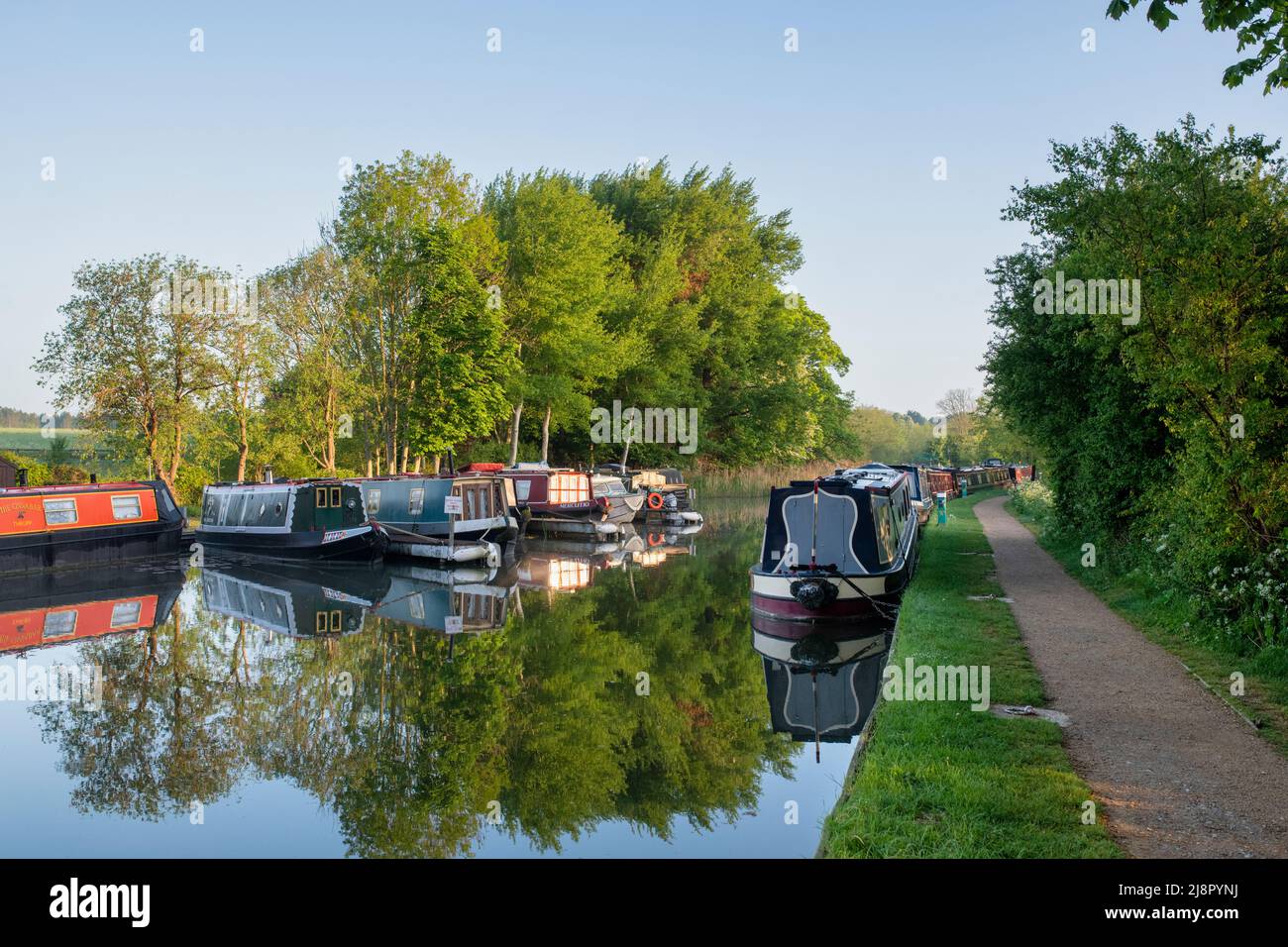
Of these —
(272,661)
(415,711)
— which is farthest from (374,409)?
(415,711)

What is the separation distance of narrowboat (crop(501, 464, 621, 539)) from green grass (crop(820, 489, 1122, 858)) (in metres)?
22.6

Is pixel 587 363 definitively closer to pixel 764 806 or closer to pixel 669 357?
pixel 669 357

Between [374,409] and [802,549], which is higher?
[374,409]

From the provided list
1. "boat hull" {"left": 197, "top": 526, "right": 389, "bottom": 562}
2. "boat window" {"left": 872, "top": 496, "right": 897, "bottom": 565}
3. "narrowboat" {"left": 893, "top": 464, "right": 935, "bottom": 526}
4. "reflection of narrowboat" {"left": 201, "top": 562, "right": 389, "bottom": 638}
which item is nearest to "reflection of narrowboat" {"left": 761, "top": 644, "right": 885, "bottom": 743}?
"boat window" {"left": 872, "top": 496, "right": 897, "bottom": 565}

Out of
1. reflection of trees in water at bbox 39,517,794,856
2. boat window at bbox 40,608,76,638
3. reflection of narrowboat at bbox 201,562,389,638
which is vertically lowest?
reflection of narrowboat at bbox 201,562,389,638

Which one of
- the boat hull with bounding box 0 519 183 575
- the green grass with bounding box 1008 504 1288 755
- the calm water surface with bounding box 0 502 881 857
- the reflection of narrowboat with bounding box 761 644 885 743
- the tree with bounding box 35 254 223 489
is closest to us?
the calm water surface with bounding box 0 502 881 857

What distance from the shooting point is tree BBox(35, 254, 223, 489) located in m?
32.8

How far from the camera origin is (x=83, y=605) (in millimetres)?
18484

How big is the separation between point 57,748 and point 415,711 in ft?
11.6

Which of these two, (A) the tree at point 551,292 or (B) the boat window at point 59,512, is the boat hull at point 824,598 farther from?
(A) the tree at point 551,292

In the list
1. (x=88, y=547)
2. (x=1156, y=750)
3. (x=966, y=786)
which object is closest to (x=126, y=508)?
(x=88, y=547)

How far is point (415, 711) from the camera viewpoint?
10.8 m

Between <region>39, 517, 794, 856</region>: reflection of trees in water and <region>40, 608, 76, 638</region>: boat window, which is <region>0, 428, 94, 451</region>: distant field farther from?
<region>39, 517, 794, 856</region>: reflection of trees in water

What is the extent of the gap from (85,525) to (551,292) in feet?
71.5
